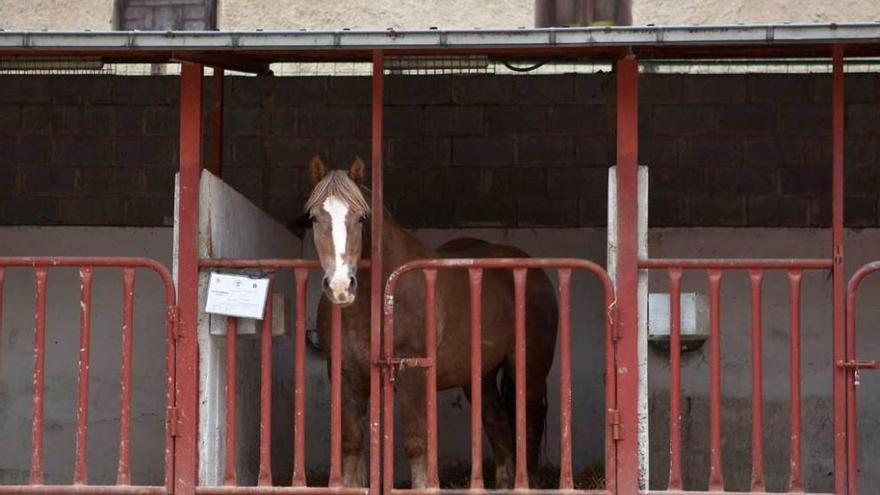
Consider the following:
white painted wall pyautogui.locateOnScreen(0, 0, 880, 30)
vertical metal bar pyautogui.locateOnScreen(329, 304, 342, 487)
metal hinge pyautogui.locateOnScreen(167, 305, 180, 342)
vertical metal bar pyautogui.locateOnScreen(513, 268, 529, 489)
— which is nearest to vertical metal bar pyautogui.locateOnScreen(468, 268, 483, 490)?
vertical metal bar pyautogui.locateOnScreen(513, 268, 529, 489)

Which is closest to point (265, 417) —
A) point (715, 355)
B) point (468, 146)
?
point (715, 355)

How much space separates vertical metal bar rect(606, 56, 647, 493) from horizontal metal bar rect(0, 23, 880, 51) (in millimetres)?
524

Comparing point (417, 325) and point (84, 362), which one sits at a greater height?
point (417, 325)

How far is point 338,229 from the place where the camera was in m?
6.60

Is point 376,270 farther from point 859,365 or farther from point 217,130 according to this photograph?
point 859,365

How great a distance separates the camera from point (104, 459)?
909 centimetres

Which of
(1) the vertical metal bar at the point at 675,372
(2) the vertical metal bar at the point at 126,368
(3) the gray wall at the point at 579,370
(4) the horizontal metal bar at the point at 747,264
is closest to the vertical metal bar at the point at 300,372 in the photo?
(2) the vertical metal bar at the point at 126,368

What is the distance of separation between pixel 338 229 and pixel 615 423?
4.67ft

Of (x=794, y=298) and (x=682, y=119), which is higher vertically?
(x=682, y=119)

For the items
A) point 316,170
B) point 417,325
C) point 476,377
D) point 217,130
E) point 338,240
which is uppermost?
point 217,130

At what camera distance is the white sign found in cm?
671

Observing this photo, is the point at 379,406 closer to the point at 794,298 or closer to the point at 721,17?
the point at 794,298

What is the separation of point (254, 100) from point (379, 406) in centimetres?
281

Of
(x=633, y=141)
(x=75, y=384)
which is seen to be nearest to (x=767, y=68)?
(x=633, y=141)
